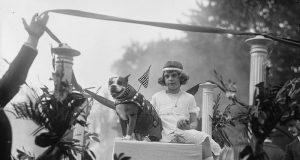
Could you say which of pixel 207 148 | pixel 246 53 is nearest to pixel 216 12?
pixel 246 53

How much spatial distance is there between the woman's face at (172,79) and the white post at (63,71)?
1264 mm

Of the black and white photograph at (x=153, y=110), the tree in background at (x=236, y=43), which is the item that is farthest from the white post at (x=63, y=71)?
the tree in background at (x=236, y=43)

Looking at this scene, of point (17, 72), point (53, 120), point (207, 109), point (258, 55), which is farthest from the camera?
point (207, 109)

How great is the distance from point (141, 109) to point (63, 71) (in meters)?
1.61

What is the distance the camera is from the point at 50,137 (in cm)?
308

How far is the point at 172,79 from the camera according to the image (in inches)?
205

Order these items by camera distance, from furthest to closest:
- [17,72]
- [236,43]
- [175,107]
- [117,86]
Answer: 1. [236,43]
2. [175,107]
3. [117,86]
4. [17,72]

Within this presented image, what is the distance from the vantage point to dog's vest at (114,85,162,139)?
463 centimetres

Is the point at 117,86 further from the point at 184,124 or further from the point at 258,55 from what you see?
the point at 258,55

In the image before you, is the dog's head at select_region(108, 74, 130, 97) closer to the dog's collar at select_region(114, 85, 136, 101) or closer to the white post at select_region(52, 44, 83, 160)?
the dog's collar at select_region(114, 85, 136, 101)

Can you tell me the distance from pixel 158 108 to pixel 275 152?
1.90m

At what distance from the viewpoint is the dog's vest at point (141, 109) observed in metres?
4.63

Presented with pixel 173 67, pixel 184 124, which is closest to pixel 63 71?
pixel 184 124

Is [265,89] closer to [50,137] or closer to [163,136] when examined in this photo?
[50,137]
